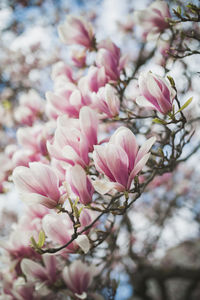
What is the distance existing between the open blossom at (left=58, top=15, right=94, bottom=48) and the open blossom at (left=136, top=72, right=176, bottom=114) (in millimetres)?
840

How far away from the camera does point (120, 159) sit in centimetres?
90

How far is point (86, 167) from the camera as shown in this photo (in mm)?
1062

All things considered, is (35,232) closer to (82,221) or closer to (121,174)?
(82,221)

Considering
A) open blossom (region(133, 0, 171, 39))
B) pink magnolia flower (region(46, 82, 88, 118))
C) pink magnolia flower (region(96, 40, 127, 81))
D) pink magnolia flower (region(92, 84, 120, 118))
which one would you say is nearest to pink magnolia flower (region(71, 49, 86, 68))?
pink magnolia flower (region(96, 40, 127, 81))

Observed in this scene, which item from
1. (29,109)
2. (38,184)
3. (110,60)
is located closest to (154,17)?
(110,60)

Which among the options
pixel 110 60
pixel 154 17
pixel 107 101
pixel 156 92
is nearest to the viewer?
pixel 156 92

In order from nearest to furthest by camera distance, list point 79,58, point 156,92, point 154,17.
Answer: point 156,92
point 154,17
point 79,58

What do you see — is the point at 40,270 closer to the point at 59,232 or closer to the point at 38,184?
the point at 59,232

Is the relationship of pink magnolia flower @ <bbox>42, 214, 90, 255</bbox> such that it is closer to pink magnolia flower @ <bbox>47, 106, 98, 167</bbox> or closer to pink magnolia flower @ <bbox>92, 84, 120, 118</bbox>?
pink magnolia flower @ <bbox>47, 106, 98, 167</bbox>

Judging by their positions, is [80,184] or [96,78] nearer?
[80,184]

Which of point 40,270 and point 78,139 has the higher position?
point 78,139

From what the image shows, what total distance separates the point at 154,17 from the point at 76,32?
1.69ft

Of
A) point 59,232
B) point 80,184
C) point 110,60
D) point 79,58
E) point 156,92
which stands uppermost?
point 79,58

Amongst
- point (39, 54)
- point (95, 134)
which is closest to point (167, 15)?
point (95, 134)
